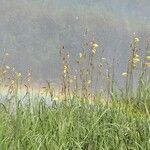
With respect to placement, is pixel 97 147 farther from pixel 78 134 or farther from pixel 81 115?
pixel 81 115

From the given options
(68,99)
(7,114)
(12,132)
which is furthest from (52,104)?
(12,132)

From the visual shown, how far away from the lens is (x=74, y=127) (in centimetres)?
684

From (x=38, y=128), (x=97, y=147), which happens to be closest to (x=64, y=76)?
(x=38, y=128)

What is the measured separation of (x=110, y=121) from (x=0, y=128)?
176 cm

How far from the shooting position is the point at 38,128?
6906 millimetres

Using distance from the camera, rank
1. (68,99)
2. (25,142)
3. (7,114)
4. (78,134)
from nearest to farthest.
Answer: (25,142)
(78,134)
(7,114)
(68,99)

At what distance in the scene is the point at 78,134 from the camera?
21.8ft

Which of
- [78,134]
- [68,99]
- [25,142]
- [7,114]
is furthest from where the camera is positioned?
[68,99]

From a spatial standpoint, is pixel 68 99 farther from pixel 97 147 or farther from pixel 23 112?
pixel 97 147

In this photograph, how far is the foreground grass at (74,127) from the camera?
624 centimetres

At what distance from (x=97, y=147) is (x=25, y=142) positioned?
92cm

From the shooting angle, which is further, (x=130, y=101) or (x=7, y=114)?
(x=130, y=101)

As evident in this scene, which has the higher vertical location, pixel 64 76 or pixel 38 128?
pixel 64 76

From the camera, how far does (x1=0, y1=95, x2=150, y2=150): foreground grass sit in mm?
6238
